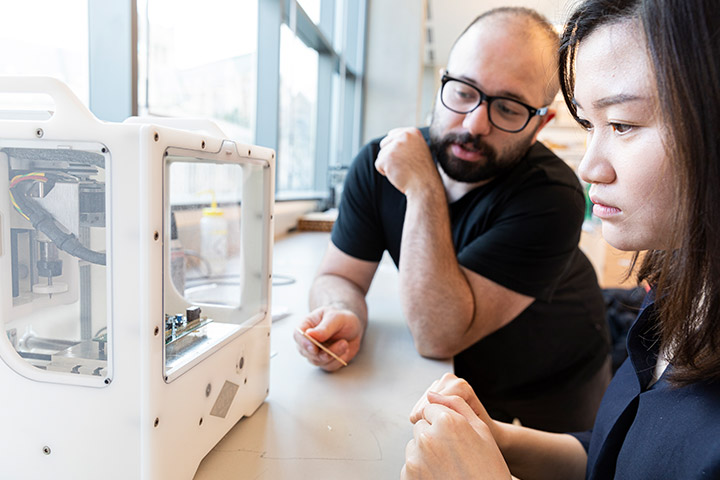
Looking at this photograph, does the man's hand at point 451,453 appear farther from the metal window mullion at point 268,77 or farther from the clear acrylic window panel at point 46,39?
the metal window mullion at point 268,77

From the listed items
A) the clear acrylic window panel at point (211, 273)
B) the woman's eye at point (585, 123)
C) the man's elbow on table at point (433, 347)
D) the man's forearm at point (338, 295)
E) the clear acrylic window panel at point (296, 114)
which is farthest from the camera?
the clear acrylic window panel at point (296, 114)

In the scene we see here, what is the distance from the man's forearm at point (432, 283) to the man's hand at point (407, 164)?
36mm

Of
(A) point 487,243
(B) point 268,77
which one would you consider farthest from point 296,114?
(A) point 487,243

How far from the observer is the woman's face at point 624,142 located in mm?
468

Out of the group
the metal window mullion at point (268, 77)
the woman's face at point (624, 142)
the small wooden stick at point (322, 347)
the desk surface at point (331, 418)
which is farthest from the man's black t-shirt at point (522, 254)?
the metal window mullion at point (268, 77)

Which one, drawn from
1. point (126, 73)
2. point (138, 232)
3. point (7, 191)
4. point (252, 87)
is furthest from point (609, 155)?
point (252, 87)

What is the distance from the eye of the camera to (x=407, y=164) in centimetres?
113

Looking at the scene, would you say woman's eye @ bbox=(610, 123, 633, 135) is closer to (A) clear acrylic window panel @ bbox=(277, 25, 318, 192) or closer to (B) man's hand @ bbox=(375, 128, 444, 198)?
(B) man's hand @ bbox=(375, 128, 444, 198)

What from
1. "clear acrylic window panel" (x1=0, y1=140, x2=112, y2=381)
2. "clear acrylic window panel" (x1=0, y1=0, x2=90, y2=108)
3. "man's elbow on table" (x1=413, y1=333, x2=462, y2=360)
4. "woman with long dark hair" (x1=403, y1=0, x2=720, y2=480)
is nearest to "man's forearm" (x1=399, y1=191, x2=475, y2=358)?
"man's elbow on table" (x1=413, y1=333, x2=462, y2=360)

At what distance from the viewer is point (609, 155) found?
52cm

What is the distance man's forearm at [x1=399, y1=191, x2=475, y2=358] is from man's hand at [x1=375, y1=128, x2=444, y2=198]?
0.12 feet

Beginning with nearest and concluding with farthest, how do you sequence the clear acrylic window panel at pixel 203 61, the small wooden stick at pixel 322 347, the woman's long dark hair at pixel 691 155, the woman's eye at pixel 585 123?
the woman's long dark hair at pixel 691 155 → the woman's eye at pixel 585 123 → the small wooden stick at pixel 322 347 → the clear acrylic window panel at pixel 203 61

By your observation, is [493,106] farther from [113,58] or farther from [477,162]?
[113,58]

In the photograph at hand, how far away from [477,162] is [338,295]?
1.48ft
